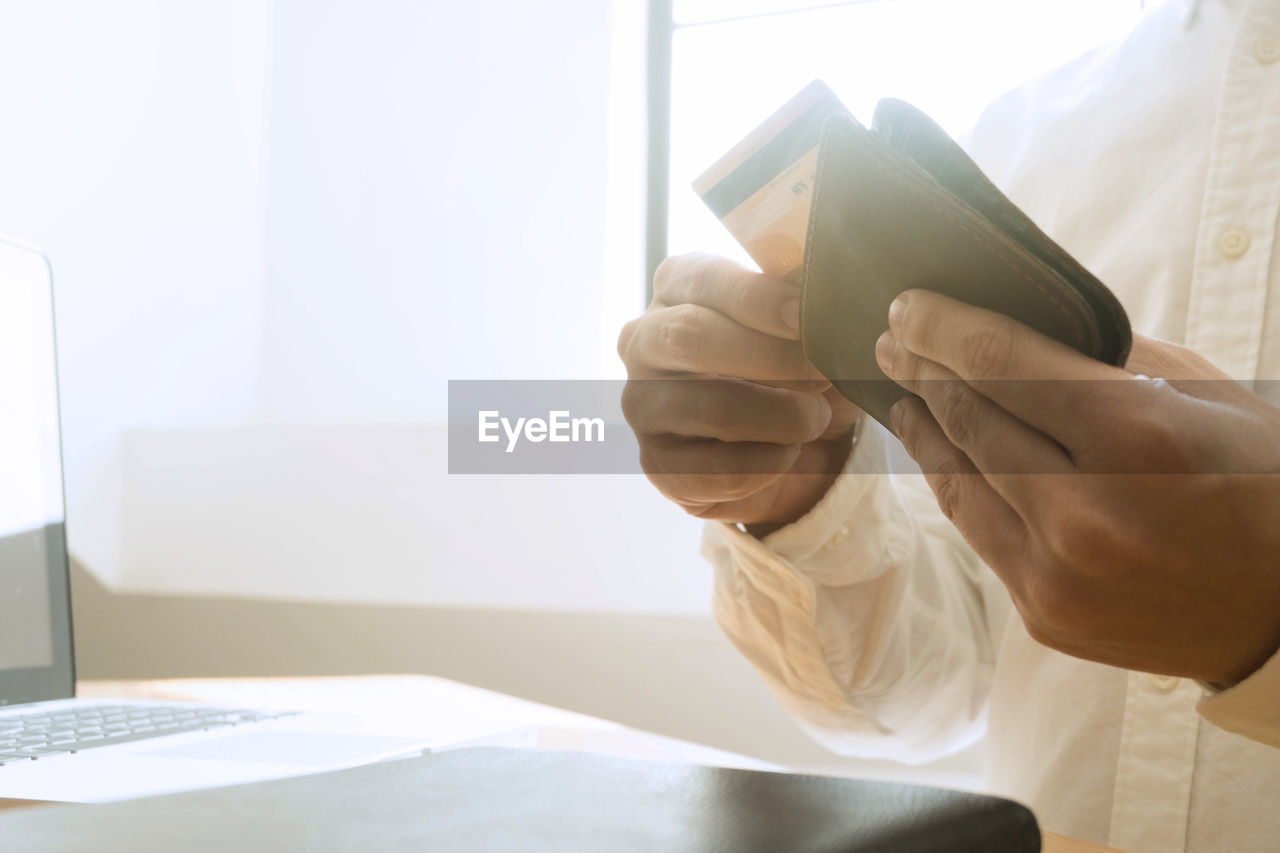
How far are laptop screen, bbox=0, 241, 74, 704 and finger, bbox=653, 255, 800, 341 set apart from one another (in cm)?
50

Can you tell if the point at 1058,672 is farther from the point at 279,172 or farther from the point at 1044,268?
the point at 279,172

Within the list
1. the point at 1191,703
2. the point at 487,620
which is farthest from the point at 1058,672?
the point at 487,620

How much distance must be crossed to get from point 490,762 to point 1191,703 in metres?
0.43

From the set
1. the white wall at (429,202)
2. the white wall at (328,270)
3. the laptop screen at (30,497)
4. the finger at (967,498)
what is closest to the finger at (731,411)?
the finger at (967,498)

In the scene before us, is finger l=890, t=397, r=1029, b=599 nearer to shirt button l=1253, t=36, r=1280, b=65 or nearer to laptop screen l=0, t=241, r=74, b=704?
shirt button l=1253, t=36, r=1280, b=65

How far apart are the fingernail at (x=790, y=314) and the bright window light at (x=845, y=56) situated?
1152 millimetres

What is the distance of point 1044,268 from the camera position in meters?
0.28

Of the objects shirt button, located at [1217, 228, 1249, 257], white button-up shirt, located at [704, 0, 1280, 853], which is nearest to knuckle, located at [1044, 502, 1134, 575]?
white button-up shirt, located at [704, 0, 1280, 853]

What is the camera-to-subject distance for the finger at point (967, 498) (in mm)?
312

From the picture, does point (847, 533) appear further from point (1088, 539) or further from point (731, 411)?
point (1088, 539)

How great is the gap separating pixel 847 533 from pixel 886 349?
0.26 meters

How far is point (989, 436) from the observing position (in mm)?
299

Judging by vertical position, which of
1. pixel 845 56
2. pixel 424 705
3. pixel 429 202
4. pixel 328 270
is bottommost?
pixel 424 705

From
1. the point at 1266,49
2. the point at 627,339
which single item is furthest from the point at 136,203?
the point at 1266,49
